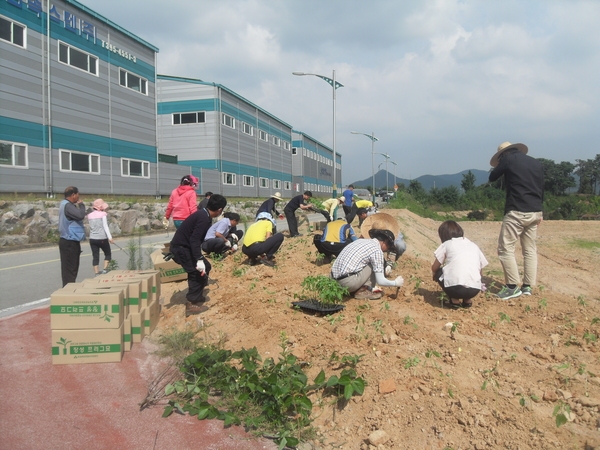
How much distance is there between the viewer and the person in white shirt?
18.8ft

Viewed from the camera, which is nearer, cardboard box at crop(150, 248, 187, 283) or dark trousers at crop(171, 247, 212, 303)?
dark trousers at crop(171, 247, 212, 303)

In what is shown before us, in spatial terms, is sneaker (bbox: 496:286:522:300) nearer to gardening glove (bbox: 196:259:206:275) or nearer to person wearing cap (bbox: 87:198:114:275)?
gardening glove (bbox: 196:259:206:275)

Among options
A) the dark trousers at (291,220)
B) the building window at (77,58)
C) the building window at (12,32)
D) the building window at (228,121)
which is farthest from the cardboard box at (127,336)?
the building window at (228,121)

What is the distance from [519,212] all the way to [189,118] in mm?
34325

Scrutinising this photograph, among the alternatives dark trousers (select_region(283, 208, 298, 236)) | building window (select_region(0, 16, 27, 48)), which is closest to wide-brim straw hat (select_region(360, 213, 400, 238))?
dark trousers (select_region(283, 208, 298, 236))

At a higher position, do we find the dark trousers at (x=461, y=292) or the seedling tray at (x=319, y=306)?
the dark trousers at (x=461, y=292)

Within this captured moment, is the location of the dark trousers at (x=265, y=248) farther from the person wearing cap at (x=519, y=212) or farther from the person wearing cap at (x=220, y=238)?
the person wearing cap at (x=519, y=212)

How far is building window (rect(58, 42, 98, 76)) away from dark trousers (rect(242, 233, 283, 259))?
18.4m

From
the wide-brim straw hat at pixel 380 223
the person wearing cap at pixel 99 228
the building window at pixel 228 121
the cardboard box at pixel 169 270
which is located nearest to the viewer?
the cardboard box at pixel 169 270

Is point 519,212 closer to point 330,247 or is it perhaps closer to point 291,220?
point 330,247

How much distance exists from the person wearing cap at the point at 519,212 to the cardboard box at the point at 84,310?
15.5 ft

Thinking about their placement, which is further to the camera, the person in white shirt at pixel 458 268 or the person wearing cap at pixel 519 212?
the person wearing cap at pixel 519 212

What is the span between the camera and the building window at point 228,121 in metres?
38.7

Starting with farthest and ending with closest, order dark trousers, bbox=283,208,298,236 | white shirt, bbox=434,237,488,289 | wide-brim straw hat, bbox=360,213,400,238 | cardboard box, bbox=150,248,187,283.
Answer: dark trousers, bbox=283,208,298,236 → wide-brim straw hat, bbox=360,213,400,238 → cardboard box, bbox=150,248,187,283 → white shirt, bbox=434,237,488,289
